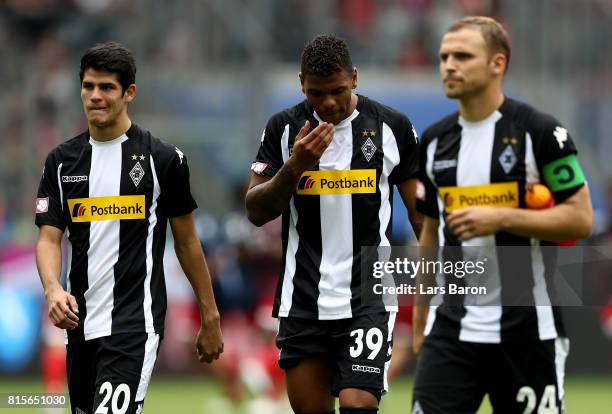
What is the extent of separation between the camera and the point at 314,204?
669 cm

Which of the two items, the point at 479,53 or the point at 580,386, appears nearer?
the point at 479,53

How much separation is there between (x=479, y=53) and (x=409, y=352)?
8.66 metres

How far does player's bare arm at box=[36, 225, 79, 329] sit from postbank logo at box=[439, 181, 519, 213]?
6.30ft

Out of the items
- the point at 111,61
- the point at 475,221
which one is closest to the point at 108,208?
the point at 111,61

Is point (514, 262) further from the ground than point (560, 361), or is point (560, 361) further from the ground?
point (514, 262)

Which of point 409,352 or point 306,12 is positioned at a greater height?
point 306,12

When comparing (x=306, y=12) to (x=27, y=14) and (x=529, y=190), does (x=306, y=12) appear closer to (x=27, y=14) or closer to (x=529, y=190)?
(x=27, y=14)

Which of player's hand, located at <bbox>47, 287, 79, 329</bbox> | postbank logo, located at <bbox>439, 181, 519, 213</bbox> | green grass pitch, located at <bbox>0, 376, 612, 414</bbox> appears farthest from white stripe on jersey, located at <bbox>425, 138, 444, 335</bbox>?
green grass pitch, located at <bbox>0, 376, 612, 414</bbox>

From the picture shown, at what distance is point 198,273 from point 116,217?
566 mm

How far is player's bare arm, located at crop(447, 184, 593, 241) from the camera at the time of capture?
5445 mm

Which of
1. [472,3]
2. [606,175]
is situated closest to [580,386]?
[606,175]

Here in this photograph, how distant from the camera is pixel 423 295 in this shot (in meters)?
6.43

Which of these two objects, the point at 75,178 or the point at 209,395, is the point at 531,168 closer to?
the point at 75,178

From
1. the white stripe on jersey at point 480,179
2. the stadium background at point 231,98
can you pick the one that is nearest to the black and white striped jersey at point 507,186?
the white stripe on jersey at point 480,179
